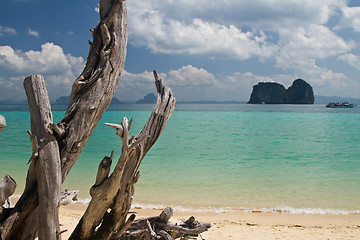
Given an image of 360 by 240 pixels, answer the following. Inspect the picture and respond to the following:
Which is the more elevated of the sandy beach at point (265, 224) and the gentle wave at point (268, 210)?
the sandy beach at point (265, 224)

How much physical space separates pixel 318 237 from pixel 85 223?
4395 millimetres

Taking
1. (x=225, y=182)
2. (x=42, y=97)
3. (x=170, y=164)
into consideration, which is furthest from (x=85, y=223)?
(x=170, y=164)

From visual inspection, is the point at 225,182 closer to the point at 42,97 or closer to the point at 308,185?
the point at 308,185

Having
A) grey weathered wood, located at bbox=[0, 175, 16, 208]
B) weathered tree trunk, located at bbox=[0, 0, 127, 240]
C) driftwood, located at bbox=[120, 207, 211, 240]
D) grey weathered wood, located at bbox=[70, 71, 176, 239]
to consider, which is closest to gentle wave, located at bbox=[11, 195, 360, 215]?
driftwood, located at bbox=[120, 207, 211, 240]

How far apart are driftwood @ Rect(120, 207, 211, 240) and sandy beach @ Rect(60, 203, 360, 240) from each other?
183 cm

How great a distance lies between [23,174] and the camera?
11.2m

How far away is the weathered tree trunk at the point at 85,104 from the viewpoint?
9.70 ft

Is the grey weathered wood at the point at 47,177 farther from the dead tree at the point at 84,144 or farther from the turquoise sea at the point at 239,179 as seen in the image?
the turquoise sea at the point at 239,179

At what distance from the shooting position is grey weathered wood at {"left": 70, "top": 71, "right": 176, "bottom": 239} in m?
3.04

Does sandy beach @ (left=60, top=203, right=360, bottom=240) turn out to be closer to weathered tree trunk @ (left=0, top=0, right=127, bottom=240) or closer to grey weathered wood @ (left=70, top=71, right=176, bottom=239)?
grey weathered wood @ (left=70, top=71, right=176, bottom=239)

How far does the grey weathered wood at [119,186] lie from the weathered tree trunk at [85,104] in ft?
1.32

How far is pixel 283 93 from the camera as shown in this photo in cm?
16275

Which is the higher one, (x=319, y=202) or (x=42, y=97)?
(x=42, y=97)

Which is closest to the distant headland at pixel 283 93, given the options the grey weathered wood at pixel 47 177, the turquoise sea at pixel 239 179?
the turquoise sea at pixel 239 179
